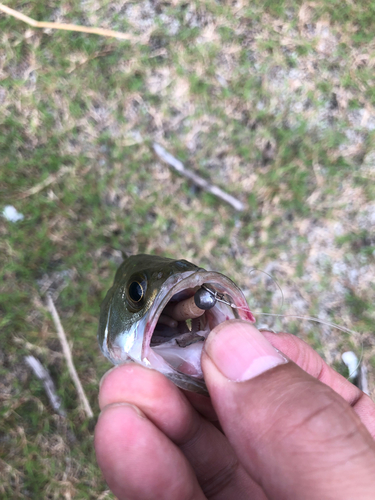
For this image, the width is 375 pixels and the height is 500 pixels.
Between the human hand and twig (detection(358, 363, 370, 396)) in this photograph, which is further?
twig (detection(358, 363, 370, 396))

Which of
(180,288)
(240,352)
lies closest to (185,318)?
(180,288)

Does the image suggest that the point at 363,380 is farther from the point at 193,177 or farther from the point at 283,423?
the point at 283,423


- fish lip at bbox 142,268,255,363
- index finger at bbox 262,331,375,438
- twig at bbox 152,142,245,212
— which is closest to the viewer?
fish lip at bbox 142,268,255,363

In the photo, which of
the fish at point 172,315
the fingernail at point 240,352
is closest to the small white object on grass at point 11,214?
the fish at point 172,315

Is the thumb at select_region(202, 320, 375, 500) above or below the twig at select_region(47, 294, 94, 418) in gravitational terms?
above

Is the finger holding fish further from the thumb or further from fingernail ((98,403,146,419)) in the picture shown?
the thumb

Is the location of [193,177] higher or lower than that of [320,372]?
higher

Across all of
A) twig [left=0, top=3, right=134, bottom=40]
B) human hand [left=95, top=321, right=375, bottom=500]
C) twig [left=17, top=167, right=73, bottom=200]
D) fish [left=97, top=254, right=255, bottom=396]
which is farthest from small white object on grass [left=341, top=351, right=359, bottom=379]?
twig [left=0, top=3, right=134, bottom=40]
